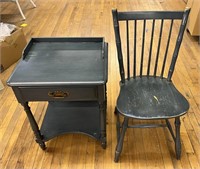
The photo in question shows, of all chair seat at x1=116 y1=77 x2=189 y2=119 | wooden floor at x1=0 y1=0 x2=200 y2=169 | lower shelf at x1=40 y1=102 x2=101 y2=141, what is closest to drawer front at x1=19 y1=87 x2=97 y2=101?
chair seat at x1=116 y1=77 x2=189 y2=119

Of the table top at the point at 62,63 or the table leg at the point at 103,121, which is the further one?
the table leg at the point at 103,121

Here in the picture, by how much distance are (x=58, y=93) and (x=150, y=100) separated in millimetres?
549

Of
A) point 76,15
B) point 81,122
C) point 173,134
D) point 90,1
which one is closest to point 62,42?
point 81,122

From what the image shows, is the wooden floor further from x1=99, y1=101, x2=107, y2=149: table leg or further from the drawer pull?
the drawer pull

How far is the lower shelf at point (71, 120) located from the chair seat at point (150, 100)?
13.9 inches

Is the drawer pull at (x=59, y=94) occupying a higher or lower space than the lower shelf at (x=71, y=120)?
higher

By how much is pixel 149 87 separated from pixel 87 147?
0.62 meters

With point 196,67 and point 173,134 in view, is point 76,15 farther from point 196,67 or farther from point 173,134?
point 173,134

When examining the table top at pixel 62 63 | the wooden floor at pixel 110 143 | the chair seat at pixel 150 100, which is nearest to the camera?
the table top at pixel 62 63

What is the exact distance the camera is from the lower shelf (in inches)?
56.4

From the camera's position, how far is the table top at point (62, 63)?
3.41ft

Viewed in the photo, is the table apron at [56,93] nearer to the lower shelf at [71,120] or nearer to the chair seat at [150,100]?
the chair seat at [150,100]

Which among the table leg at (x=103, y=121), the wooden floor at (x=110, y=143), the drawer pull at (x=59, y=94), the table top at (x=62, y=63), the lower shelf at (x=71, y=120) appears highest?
the table top at (x=62, y=63)

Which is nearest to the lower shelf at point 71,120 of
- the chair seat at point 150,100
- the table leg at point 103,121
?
the table leg at point 103,121
